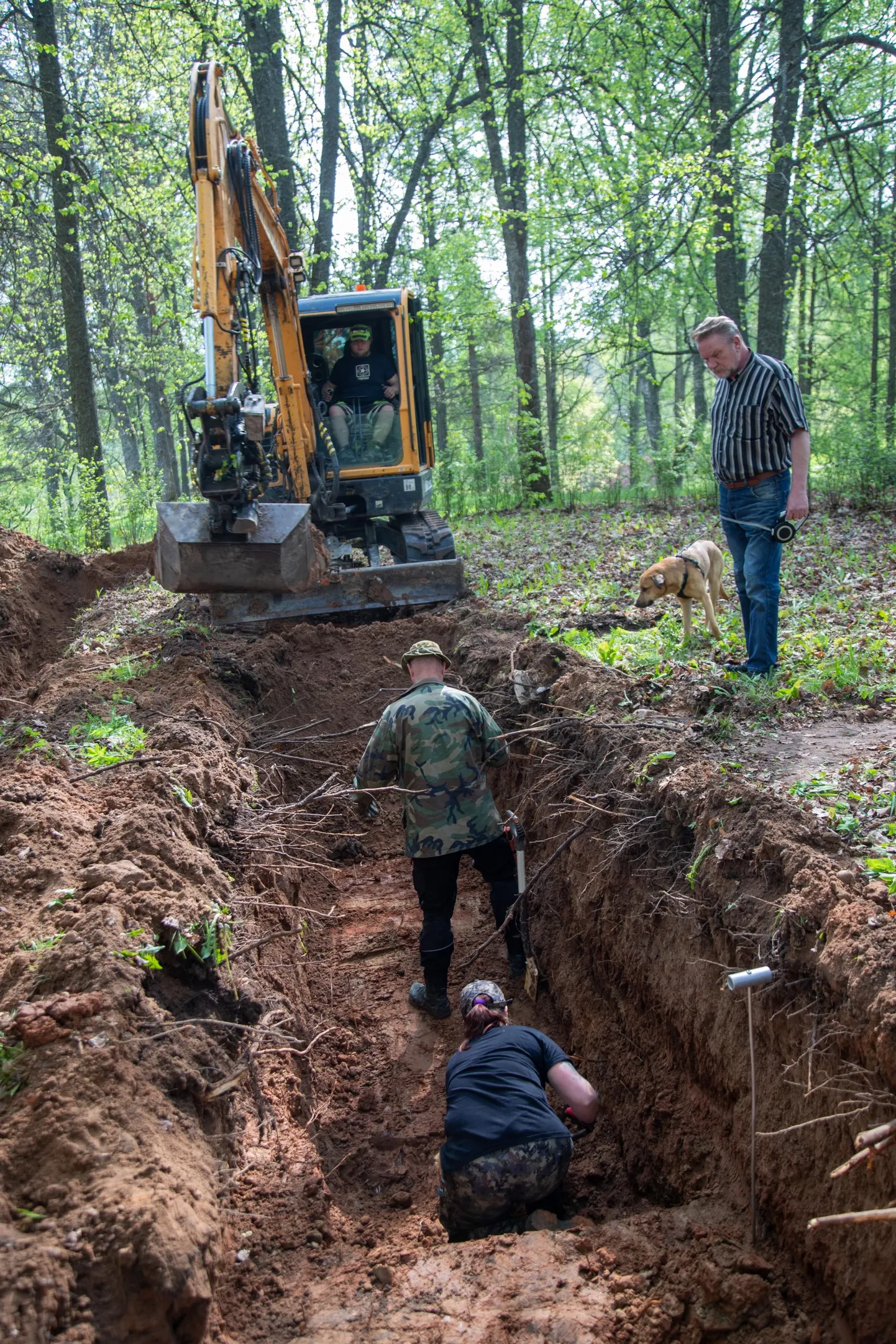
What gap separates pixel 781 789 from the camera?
4.30 m

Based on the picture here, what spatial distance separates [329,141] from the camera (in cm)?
1786

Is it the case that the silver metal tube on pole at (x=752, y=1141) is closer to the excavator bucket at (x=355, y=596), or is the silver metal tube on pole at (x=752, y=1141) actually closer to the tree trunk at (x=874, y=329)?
the excavator bucket at (x=355, y=596)

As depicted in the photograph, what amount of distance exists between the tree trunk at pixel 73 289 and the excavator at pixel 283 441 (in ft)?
21.0

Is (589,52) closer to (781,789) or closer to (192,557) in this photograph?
(192,557)

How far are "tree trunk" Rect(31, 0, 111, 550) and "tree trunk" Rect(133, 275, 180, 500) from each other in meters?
7.20

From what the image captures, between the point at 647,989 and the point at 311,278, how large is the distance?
1595 centimetres

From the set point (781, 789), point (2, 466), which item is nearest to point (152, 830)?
point (781, 789)

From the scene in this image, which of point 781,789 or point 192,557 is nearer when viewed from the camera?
point 781,789

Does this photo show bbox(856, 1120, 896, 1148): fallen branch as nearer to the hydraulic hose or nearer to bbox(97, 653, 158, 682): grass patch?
bbox(97, 653, 158, 682): grass patch

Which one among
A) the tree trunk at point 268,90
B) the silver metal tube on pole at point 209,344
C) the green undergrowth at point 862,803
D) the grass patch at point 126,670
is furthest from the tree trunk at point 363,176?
the green undergrowth at point 862,803

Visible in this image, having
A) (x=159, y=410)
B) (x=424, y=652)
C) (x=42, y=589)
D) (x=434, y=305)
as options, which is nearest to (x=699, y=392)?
(x=434, y=305)

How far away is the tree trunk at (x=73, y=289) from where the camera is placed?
46.1 ft

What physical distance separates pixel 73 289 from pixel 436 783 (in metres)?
13.7

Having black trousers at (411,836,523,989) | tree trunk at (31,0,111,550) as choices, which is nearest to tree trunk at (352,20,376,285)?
tree trunk at (31,0,111,550)
